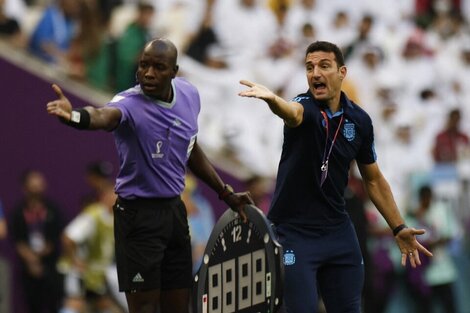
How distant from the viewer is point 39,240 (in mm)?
17016

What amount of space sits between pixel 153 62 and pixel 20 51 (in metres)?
8.54

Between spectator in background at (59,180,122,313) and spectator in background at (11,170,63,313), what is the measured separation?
0.49 metres

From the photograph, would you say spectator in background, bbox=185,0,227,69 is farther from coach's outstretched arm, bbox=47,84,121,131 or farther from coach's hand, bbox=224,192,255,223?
coach's outstretched arm, bbox=47,84,121,131

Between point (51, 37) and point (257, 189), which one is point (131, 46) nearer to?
point (51, 37)

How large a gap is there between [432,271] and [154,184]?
350 inches

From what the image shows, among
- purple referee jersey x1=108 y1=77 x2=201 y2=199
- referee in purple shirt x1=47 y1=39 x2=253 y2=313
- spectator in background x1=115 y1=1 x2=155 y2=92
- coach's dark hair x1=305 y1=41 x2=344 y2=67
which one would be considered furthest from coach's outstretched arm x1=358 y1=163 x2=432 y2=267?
spectator in background x1=115 y1=1 x2=155 y2=92

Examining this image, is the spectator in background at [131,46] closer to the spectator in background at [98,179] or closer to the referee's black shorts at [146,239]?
the spectator in background at [98,179]

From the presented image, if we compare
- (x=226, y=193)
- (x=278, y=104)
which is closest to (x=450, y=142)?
(x=226, y=193)

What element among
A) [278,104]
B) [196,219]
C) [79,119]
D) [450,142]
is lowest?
[79,119]

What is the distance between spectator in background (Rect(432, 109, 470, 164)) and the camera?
21016 mm

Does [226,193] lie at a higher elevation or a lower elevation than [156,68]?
lower

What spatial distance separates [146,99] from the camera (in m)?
10.5

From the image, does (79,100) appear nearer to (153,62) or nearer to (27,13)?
(27,13)

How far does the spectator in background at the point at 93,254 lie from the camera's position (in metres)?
16.2
